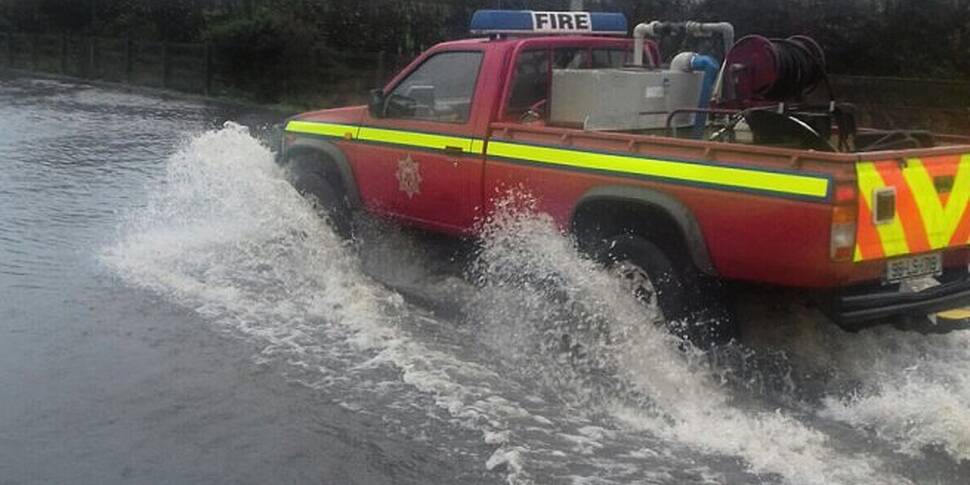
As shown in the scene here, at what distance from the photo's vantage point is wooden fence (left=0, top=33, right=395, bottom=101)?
23.9 meters

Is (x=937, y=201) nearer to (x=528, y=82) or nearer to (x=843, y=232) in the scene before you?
(x=843, y=232)

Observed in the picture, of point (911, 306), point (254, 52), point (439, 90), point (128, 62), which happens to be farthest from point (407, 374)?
point (128, 62)

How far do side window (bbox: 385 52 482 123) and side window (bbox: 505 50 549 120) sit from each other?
0.94 ft

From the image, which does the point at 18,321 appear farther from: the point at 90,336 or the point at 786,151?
the point at 786,151

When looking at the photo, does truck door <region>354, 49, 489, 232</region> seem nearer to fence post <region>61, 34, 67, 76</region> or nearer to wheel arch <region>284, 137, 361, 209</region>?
wheel arch <region>284, 137, 361, 209</region>

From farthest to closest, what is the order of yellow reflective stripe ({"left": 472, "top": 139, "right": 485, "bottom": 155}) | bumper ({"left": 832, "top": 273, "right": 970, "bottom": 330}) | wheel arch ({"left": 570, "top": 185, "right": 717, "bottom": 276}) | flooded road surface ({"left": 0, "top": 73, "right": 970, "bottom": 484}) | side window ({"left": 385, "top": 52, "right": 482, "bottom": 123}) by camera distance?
side window ({"left": 385, "top": 52, "right": 482, "bottom": 123}) → yellow reflective stripe ({"left": 472, "top": 139, "right": 485, "bottom": 155}) → wheel arch ({"left": 570, "top": 185, "right": 717, "bottom": 276}) → bumper ({"left": 832, "top": 273, "right": 970, "bottom": 330}) → flooded road surface ({"left": 0, "top": 73, "right": 970, "bottom": 484})

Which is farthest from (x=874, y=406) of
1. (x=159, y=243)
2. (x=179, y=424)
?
(x=159, y=243)

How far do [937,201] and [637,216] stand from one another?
5.16ft

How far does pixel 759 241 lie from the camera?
5.57 metres

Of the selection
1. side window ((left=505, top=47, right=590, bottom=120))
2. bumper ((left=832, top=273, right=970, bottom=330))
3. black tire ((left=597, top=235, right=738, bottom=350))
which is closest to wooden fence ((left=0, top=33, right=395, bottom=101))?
side window ((left=505, top=47, right=590, bottom=120))

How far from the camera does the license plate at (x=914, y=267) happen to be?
5.66m

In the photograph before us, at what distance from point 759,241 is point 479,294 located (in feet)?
8.25

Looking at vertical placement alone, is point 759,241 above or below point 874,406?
above

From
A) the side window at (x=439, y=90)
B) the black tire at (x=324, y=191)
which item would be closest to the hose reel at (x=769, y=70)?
the side window at (x=439, y=90)
